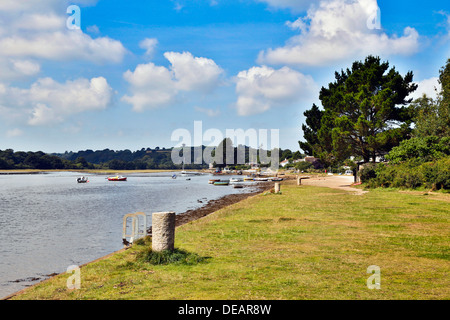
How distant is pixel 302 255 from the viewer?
10.8 m

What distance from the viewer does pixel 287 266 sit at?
9500 millimetres

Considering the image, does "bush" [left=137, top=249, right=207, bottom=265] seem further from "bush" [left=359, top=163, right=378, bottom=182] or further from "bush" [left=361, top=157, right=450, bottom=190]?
"bush" [left=359, top=163, right=378, bottom=182]

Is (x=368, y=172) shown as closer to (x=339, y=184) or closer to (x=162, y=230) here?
(x=339, y=184)

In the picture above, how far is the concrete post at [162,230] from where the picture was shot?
1032 centimetres

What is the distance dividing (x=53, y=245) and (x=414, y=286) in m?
20.7

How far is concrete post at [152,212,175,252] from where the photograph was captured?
10.3 meters

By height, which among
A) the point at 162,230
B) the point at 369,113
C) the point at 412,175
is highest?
the point at 369,113

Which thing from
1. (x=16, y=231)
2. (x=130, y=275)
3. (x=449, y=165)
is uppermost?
(x=449, y=165)

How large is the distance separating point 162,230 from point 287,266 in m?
3.78

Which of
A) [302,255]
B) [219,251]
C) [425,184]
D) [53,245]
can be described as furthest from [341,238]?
[425,184]

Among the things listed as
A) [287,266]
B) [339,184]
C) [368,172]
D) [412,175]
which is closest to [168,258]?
[287,266]

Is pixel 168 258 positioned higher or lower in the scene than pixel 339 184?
higher

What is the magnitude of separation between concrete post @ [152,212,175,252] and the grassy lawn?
28.7 inches
